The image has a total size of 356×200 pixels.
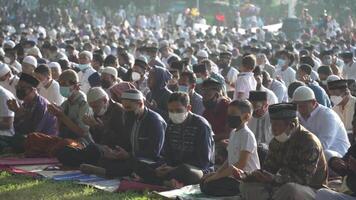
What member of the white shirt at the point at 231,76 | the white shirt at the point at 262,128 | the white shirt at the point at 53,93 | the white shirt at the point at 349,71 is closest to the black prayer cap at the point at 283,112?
the white shirt at the point at 262,128

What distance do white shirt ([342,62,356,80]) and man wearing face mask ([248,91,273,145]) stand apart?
747 cm

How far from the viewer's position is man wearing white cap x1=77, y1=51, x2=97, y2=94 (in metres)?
13.5

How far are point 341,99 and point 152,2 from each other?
33.9 metres

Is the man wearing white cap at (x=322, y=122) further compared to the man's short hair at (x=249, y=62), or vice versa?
the man's short hair at (x=249, y=62)

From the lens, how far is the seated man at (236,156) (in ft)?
25.2

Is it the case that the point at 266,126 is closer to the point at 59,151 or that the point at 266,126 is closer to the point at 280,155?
the point at 280,155

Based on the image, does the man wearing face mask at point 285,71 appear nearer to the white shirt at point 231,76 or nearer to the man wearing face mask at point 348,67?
the white shirt at point 231,76

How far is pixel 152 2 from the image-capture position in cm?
4394

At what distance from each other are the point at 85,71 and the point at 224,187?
643cm

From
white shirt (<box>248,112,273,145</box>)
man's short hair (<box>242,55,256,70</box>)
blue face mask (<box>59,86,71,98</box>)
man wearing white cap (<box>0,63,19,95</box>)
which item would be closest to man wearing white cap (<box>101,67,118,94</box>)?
blue face mask (<box>59,86,71,98</box>)

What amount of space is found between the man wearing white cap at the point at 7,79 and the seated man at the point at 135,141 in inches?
141

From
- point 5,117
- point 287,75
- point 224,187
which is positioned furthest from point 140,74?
point 224,187

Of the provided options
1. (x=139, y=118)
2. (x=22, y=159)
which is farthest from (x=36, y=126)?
(x=139, y=118)

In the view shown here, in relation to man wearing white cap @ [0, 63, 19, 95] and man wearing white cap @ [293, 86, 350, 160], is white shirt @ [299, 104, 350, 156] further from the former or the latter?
man wearing white cap @ [0, 63, 19, 95]
